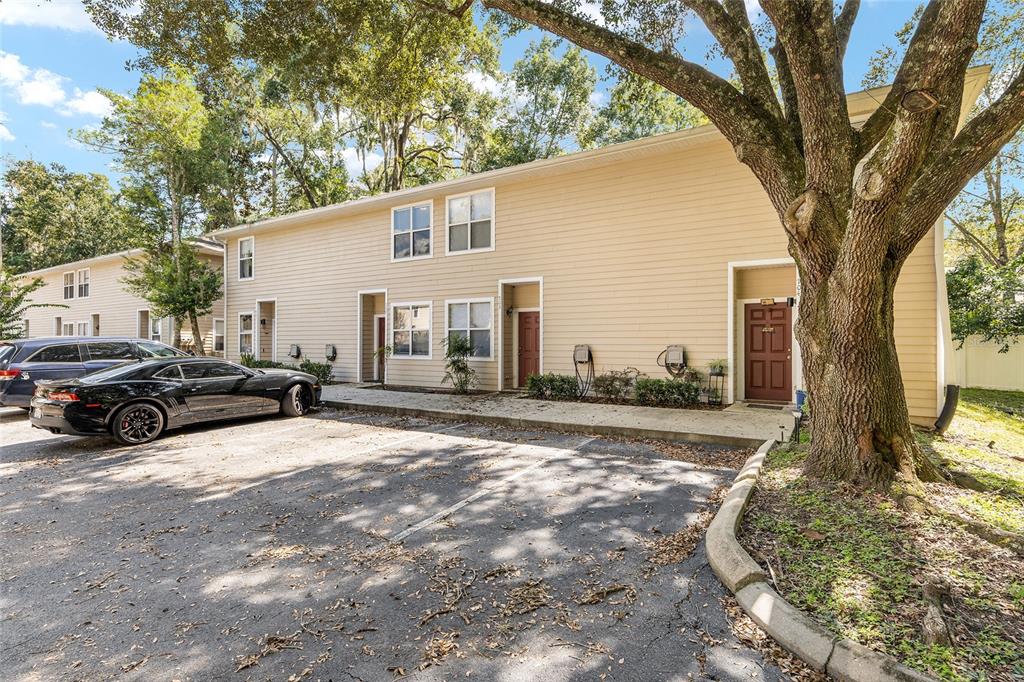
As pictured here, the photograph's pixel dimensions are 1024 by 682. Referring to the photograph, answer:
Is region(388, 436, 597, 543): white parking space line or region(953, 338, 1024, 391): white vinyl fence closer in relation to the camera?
region(388, 436, 597, 543): white parking space line

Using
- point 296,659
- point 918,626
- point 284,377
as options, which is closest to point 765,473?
point 918,626

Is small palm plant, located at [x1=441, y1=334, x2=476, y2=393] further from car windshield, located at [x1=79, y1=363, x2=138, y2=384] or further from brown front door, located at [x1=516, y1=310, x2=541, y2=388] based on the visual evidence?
car windshield, located at [x1=79, y1=363, x2=138, y2=384]

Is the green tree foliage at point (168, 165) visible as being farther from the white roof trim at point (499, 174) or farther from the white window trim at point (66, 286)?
the white window trim at point (66, 286)

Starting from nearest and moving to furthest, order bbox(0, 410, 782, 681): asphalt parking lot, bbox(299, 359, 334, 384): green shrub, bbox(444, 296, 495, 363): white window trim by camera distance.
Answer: bbox(0, 410, 782, 681): asphalt parking lot, bbox(444, 296, 495, 363): white window trim, bbox(299, 359, 334, 384): green shrub

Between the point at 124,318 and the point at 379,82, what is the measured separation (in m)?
19.5

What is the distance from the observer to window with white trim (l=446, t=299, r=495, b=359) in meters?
11.8

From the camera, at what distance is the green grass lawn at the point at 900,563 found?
213cm

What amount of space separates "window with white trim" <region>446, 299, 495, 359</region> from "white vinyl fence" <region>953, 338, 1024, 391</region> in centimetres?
1239

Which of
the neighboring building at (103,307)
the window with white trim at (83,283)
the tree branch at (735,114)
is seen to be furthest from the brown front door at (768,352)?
the window with white trim at (83,283)

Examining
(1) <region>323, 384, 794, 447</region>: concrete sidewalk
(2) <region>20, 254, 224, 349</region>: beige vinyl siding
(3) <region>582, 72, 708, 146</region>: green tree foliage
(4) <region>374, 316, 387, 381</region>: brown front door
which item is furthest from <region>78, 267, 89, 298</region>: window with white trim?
(3) <region>582, 72, 708, 146</region>: green tree foliage

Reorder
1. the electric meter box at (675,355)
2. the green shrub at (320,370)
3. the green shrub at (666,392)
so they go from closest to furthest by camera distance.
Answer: the green shrub at (666,392), the electric meter box at (675,355), the green shrub at (320,370)

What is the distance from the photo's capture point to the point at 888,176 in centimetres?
356

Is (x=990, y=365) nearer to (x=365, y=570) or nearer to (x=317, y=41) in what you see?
(x=365, y=570)

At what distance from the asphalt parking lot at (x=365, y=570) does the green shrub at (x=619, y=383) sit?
155 inches
